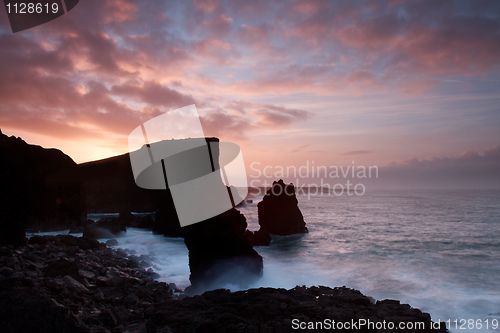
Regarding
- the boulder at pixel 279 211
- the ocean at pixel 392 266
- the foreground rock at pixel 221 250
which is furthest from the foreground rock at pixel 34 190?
the boulder at pixel 279 211

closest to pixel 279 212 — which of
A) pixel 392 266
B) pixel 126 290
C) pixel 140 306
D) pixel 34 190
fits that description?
pixel 392 266

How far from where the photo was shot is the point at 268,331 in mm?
6410

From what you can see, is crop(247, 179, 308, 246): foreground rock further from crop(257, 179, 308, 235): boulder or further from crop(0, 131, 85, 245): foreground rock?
crop(0, 131, 85, 245): foreground rock

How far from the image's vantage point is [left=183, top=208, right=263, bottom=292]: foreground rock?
13.1 m

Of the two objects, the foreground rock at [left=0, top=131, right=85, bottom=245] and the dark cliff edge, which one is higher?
the foreground rock at [left=0, top=131, right=85, bottom=245]

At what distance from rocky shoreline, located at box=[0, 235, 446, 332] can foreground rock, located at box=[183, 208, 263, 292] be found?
9.24 feet

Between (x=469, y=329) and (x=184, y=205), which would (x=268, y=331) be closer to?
(x=469, y=329)

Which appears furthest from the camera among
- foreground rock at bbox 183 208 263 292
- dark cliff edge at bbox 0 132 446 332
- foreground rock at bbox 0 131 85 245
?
foreground rock at bbox 0 131 85 245

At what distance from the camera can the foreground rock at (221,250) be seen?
1309 centimetres

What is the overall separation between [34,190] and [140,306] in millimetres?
12884

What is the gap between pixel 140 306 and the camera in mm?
7977

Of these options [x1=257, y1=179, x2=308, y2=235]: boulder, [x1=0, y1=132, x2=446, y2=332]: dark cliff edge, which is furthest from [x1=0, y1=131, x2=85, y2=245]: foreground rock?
[x1=257, y1=179, x2=308, y2=235]: boulder

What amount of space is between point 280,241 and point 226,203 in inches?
609

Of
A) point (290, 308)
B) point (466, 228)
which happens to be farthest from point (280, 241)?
point (466, 228)
